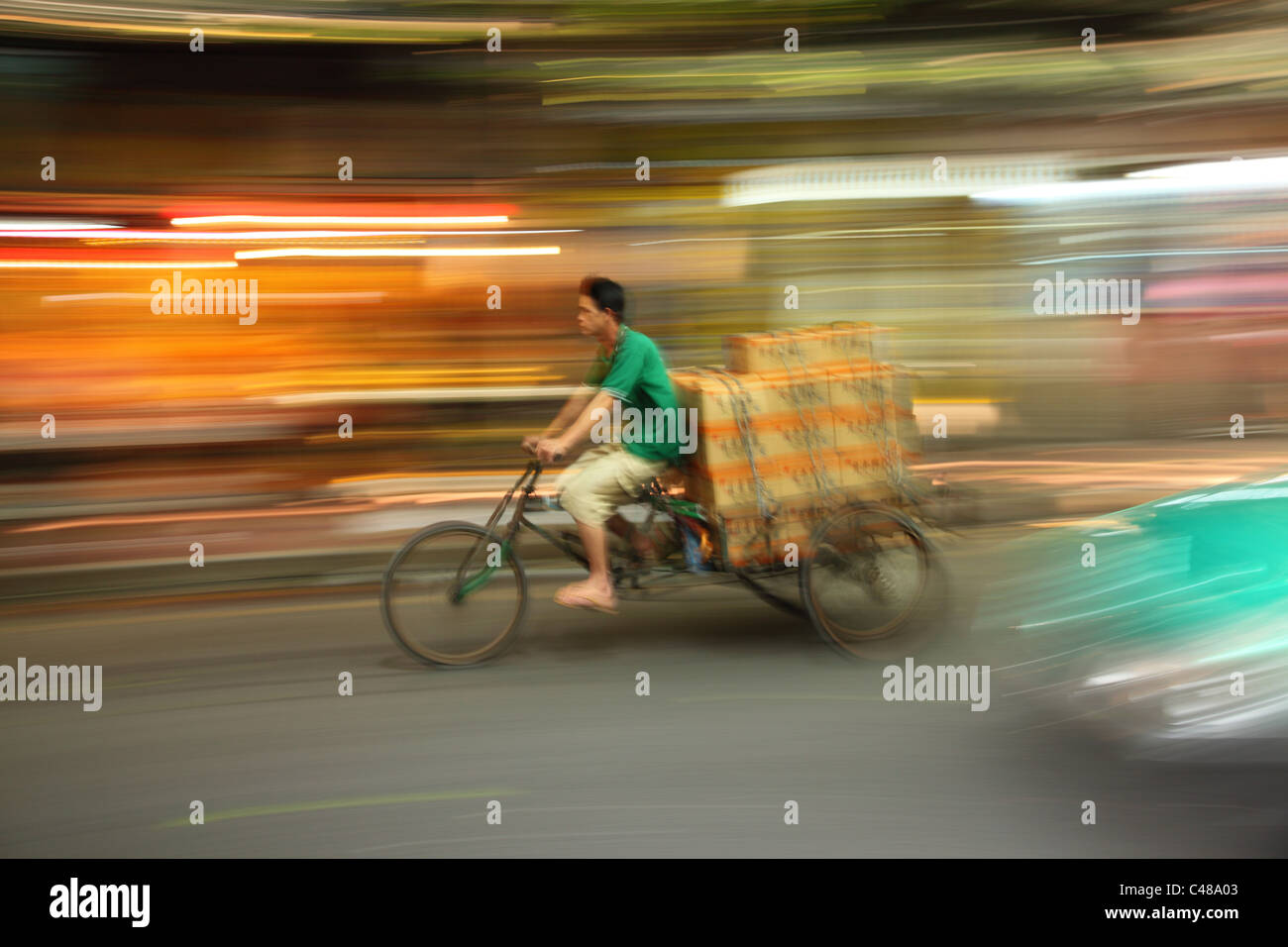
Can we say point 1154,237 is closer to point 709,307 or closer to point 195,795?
point 709,307

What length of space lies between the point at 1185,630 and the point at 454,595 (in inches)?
105

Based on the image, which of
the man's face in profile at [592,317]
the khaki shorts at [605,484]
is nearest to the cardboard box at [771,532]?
the khaki shorts at [605,484]

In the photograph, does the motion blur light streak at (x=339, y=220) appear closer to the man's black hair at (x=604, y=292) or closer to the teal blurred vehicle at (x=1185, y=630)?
the man's black hair at (x=604, y=292)

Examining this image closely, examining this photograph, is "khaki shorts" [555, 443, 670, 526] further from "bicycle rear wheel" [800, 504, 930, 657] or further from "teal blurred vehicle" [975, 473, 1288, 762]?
"teal blurred vehicle" [975, 473, 1288, 762]

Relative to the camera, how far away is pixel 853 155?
284 inches

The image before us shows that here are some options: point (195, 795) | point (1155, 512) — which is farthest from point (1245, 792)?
point (195, 795)

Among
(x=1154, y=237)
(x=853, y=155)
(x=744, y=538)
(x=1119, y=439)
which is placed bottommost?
(x=744, y=538)

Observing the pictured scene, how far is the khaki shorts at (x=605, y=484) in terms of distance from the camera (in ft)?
13.3

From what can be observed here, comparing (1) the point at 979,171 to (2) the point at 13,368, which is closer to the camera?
(2) the point at 13,368

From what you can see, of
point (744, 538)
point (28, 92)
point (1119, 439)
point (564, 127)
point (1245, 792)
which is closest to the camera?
point (1245, 792)

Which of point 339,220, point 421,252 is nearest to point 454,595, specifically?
point 421,252

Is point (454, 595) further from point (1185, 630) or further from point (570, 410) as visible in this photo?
point (1185, 630)

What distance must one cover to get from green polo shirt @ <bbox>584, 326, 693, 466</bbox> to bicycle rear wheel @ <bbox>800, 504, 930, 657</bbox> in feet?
2.42

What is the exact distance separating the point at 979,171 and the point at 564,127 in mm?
3143
